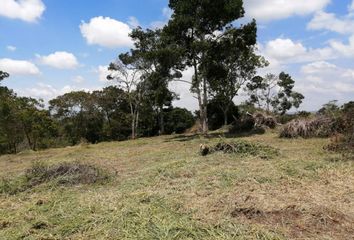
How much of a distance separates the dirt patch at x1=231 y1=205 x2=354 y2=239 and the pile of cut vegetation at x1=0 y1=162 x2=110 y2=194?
314 centimetres

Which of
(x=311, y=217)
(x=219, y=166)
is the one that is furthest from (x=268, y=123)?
(x=311, y=217)

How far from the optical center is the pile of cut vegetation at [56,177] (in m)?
6.74

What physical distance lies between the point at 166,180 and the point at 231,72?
803 inches

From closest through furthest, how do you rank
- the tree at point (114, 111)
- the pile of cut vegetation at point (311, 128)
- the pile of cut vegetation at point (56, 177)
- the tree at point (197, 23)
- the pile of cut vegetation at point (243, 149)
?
the pile of cut vegetation at point (56, 177), the pile of cut vegetation at point (243, 149), the pile of cut vegetation at point (311, 128), the tree at point (197, 23), the tree at point (114, 111)

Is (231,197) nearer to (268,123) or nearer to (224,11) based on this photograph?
(224,11)

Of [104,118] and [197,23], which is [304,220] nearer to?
[197,23]

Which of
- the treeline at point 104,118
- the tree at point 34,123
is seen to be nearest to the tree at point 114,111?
the treeline at point 104,118

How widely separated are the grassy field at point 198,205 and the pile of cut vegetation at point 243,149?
1.03 m

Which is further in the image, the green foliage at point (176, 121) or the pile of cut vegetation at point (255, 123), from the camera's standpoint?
the green foliage at point (176, 121)

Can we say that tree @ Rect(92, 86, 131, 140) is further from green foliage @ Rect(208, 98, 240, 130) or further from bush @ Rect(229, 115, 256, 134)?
bush @ Rect(229, 115, 256, 134)

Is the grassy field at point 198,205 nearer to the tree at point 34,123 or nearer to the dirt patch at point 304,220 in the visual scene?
the dirt patch at point 304,220

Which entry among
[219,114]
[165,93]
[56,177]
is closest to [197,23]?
[165,93]

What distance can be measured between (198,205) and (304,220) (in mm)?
1259

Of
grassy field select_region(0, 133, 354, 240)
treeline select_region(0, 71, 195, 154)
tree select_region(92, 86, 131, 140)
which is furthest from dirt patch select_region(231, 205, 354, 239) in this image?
tree select_region(92, 86, 131, 140)
